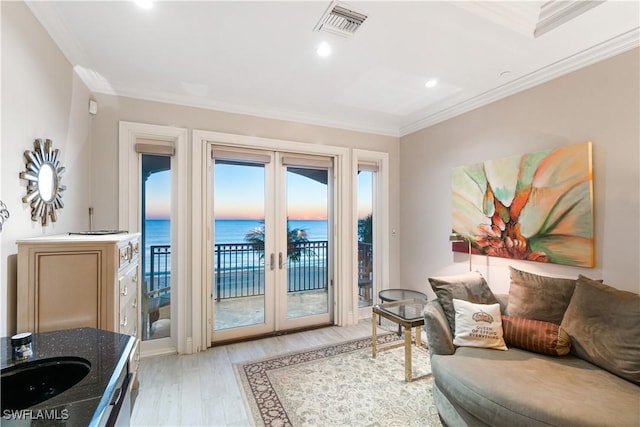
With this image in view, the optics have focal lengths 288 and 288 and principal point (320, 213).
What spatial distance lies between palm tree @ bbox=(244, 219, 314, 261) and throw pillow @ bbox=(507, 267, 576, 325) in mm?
2320

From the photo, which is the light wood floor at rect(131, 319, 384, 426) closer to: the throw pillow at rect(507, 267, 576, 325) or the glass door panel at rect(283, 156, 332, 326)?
the glass door panel at rect(283, 156, 332, 326)

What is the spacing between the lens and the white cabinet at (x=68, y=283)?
1.60 meters

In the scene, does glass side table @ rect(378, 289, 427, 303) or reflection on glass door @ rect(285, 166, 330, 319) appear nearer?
glass side table @ rect(378, 289, 427, 303)

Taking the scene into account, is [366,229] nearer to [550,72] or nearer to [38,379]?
[550,72]

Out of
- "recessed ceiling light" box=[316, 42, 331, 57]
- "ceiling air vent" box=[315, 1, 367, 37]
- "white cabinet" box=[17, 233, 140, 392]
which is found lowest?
"white cabinet" box=[17, 233, 140, 392]

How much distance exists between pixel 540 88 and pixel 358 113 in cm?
185

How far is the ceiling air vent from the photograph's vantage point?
1848 millimetres

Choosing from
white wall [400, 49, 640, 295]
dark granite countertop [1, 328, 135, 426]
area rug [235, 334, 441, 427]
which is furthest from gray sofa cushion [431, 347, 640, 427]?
dark granite countertop [1, 328, 135, 426]

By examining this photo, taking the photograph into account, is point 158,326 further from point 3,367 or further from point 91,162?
point 3,367

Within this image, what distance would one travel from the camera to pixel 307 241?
3.88 metres

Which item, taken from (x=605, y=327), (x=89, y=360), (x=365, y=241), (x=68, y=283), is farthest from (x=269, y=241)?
(x=605, y=327)

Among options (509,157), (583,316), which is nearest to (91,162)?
(509,157)

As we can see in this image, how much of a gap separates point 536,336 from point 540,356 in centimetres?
13

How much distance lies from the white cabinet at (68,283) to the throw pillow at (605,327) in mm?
2794
